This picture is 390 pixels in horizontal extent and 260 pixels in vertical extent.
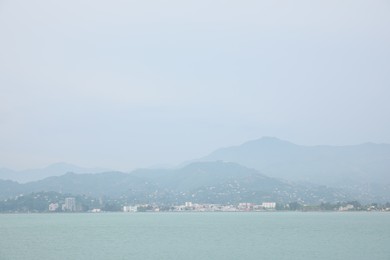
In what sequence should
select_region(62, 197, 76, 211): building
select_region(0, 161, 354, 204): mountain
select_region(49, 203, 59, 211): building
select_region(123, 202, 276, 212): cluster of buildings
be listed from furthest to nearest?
select_region(0, 161, 354, 204): mountain, select_region(123, 202, 276, 212): cluster of buildings, select_region(62, 197, 76, 211): building, select_region(49, 203, 59, 211): building

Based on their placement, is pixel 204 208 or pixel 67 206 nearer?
pixel 67 206

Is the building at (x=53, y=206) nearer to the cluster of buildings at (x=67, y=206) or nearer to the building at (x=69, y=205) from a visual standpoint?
the cluster of buildings at (x=67, y=206)

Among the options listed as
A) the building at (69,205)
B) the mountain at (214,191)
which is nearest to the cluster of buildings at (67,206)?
the building at (69,205)

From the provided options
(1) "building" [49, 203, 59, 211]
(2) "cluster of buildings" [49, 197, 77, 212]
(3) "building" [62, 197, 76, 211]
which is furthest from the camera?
(3) "building" [62, 197, 76, 211]

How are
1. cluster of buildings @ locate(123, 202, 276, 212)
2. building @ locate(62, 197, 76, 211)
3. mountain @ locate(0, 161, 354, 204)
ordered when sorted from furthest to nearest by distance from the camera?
mountain @ locate(0, 161, 354, 204) < cluster of buildings @ locate(123, 202, 276, 212) < building @ locate(62, 197, 76, 211)

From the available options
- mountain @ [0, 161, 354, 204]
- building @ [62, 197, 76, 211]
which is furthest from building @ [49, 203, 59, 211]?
mountain @ [0, 161, 354, 204]

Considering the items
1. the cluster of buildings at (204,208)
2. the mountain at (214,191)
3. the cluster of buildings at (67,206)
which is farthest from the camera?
the mountain at (214,191)

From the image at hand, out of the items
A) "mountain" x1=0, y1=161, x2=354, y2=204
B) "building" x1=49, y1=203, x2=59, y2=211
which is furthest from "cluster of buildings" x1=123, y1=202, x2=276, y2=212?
"building" x1=49, y1=203, x2=59, y2=211

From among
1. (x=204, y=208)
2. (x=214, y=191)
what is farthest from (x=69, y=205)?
(x=214, y=191)

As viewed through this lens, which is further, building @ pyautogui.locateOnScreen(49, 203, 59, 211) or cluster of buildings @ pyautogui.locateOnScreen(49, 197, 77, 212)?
cluster of buildings @ pyautogui.locateOnScreen(49, 197, 77, 212)

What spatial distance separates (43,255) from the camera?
4169 centimetres

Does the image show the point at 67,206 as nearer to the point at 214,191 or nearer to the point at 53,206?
the point at 53,206

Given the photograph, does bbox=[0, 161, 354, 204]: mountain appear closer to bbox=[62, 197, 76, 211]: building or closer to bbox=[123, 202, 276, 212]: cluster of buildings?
bbox=[123, 202, 276, 212]: cluster of buildings

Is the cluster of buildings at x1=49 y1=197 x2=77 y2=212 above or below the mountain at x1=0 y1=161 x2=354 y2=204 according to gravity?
below
